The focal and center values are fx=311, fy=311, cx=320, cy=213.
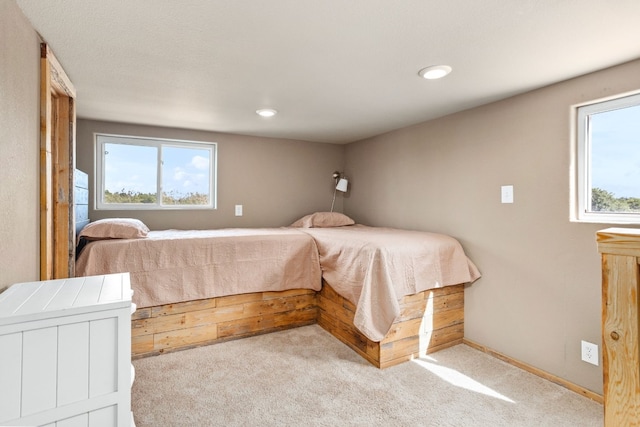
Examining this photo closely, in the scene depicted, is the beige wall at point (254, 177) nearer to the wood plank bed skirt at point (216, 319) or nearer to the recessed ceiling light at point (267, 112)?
the recessed ceiling light at point (267, 112)

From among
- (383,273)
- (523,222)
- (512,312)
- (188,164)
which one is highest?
(188,164)

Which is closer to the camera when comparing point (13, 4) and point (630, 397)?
point (630, 397)

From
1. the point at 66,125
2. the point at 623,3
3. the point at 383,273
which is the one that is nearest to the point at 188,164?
the point at 66,125

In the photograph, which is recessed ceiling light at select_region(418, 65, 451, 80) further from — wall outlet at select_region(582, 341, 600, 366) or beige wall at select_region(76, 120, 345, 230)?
beige wall at select_region(76, 120, 345, 230)

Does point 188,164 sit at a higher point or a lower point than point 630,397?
higher

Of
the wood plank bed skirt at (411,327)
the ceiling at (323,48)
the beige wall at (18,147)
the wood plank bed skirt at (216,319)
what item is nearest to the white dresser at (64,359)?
the beige wall at (18,147)

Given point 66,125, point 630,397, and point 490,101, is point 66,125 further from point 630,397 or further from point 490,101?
point 490,101

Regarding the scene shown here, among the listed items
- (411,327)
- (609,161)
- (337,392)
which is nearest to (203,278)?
(337,392)

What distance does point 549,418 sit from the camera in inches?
65.8

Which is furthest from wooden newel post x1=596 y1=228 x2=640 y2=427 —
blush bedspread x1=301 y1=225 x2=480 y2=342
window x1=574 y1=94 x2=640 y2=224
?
window x1=574 y1=94 x2=640 y2=224

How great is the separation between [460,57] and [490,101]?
90cm

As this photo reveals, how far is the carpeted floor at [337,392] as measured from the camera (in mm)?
1663

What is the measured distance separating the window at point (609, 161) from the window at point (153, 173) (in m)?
3.22

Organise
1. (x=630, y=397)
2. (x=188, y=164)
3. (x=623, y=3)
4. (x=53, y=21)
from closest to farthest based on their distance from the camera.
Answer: (x=630, y=397) < (x=623, y=3) < (x=53, y=21) < (x=188, y=164)
